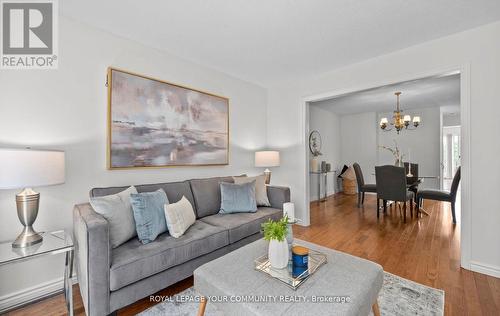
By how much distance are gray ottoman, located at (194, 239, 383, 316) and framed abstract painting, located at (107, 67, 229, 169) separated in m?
1.59

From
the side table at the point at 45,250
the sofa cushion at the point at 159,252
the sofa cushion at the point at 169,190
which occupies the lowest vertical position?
the sofa cushion at the point at 159,252

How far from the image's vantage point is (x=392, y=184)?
376 centimetres

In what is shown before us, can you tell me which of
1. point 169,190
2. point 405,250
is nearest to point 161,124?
point 169,190

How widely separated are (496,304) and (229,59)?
3.45 m

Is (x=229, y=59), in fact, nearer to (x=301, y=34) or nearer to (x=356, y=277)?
(x=301, y=34)

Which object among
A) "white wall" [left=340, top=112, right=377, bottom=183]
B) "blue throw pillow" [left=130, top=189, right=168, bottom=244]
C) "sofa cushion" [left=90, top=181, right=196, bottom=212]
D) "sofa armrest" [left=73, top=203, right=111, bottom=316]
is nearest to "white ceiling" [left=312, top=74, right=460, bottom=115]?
"white wall" [left=340, top=112, right=377, bottom=183]

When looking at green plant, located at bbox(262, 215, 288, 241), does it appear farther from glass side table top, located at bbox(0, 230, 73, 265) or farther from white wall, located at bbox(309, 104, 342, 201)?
white wall, located at bbox(309, 104, 342, 201)

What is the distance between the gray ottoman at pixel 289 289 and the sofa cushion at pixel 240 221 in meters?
0.72

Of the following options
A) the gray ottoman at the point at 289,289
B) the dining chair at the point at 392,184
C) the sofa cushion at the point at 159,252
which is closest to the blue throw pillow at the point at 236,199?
the sofa cushion at the point at 159,252

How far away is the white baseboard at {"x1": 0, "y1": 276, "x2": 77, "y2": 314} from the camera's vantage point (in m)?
1.69

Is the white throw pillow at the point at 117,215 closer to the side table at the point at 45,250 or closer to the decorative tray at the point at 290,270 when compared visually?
the side table at the point at 45,250

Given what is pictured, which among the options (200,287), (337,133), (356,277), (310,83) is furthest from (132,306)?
(337,133)

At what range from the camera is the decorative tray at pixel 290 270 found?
4.03ft

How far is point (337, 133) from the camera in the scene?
6727 millimetres
